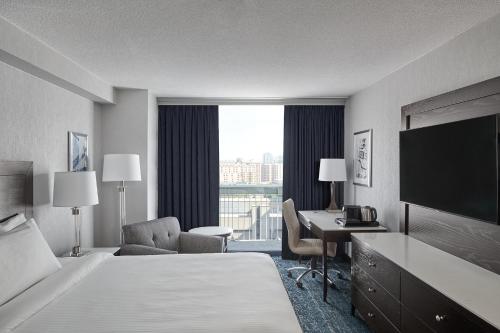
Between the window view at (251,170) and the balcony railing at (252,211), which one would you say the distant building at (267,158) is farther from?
the balcony railing at (252,211)

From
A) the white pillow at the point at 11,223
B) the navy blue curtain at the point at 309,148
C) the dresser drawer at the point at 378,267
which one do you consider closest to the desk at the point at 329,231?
the dresser drawer at the point at 378,267

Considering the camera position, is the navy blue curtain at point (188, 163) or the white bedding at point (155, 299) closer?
the white bedding at point (155, 299)

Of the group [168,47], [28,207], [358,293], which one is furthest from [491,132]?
[28,207]

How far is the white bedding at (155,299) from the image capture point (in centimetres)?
162

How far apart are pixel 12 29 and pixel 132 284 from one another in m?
1.93

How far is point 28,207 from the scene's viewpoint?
9.22 feet

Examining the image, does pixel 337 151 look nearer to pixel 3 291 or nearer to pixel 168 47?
pixel 168 47

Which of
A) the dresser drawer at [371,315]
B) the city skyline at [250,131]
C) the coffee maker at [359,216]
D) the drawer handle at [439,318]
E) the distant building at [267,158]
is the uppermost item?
the city skyline at [250,131]

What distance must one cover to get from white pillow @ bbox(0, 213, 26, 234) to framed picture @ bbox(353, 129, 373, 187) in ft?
11.8

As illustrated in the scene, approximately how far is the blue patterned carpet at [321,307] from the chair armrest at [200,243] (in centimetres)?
96

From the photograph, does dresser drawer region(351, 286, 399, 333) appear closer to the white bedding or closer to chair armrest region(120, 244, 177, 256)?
the white bedding

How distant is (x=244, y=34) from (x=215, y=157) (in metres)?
2.72

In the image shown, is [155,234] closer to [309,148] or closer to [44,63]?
[44,63]

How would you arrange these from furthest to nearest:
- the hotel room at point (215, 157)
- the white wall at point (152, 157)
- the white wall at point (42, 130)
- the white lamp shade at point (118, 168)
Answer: the white wall at point (152, 157) < the white lamp shade at point (118, 168) < the white wall at point (42, 130) < the hotel room at point (215, 157)
